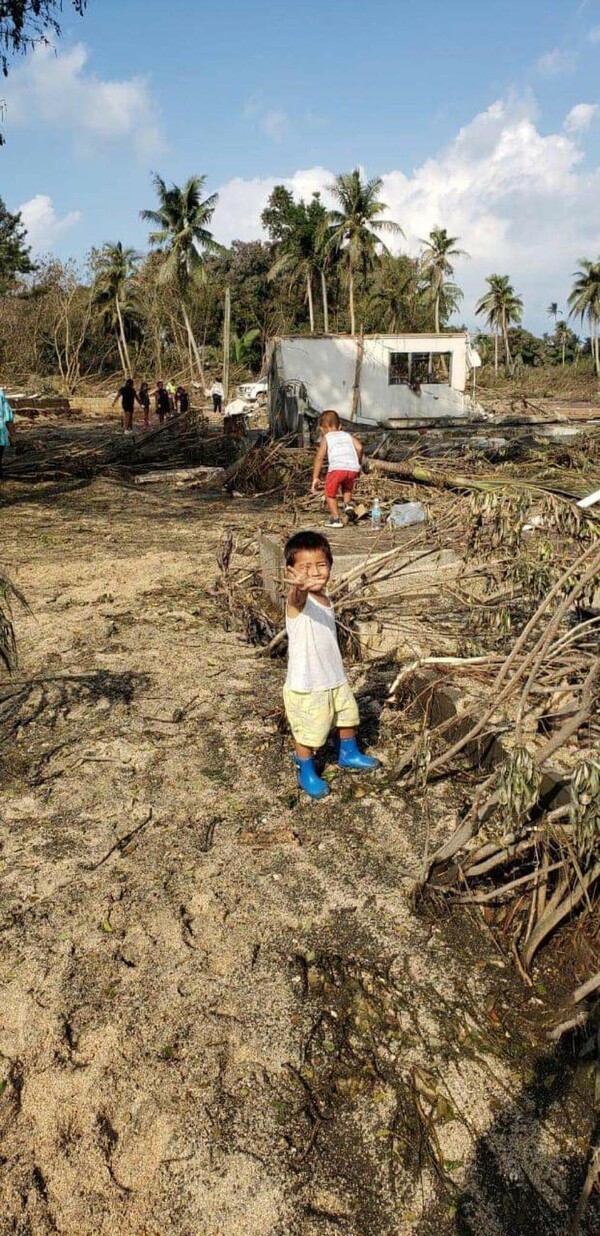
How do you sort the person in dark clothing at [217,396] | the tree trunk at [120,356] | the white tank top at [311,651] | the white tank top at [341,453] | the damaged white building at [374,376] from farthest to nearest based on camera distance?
the tree trunk at [120,356]
the person in dark clothing at [217,396]
the damaged white building at [374,376]
the white tank top at [341,453]
the white tank top at [311,651]

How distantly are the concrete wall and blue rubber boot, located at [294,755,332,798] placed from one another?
18.1 m

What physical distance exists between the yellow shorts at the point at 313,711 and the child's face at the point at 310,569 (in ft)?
1.64

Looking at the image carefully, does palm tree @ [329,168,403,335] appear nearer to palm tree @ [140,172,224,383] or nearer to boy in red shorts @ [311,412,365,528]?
palm tree @ [140,172,224,383]

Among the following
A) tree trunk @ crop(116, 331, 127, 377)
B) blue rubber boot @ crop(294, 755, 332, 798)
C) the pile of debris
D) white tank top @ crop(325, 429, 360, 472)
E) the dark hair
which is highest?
tree trunk @ crop(116, 331, 127, 377)

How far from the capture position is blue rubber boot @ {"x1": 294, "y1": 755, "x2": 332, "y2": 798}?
11.8 ft

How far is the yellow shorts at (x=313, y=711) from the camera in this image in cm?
357

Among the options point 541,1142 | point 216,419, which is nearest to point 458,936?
A: point 541,1142

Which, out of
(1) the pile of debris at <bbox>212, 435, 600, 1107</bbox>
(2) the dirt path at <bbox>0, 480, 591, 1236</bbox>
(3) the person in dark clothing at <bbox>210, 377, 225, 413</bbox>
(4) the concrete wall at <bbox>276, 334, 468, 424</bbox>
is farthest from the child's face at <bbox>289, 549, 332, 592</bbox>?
(3) the person in dark clothing at <bbox>210, 377, 225, 413</bbox>

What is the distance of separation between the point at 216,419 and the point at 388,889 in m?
24.3

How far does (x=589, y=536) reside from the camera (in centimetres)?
427

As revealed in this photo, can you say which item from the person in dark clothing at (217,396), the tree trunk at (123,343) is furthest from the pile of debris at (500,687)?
the tree trunk at (123,343)

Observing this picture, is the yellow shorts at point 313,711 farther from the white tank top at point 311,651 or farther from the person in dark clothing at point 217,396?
the person in dark clothing at point 217,396

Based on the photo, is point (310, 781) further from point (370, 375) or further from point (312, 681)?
point (370, 375)

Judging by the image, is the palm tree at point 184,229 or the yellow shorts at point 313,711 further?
the palm tree at point 184,229
